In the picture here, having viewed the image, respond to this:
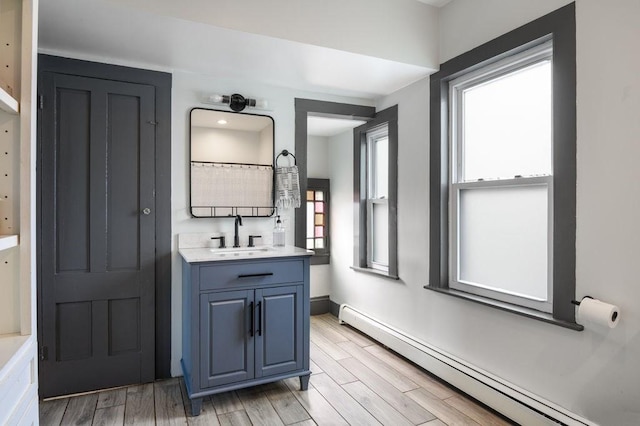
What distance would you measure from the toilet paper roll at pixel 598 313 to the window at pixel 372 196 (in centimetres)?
173

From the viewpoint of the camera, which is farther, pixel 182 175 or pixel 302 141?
pixel 302 141

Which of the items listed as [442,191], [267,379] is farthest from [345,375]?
[442,191]

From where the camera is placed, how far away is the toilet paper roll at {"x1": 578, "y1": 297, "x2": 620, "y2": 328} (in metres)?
1.55

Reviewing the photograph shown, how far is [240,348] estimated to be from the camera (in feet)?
7.40

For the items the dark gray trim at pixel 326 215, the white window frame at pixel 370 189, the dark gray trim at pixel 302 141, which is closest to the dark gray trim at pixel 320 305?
the dark gray trim at pixel 326 215

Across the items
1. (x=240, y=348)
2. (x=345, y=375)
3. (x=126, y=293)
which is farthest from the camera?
(x=345, y=375)

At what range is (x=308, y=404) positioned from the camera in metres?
2.26

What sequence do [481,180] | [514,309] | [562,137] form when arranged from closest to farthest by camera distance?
[562,137] < [514,309] < [481,180]

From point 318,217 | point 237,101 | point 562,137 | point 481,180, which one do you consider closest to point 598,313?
point 562,137

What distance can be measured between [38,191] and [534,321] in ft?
9.97

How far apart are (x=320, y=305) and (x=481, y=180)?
2.44 m

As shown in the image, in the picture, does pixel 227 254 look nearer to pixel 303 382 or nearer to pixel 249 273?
pixel 249 273

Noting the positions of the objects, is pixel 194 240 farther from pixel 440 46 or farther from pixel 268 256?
pixel 440 46

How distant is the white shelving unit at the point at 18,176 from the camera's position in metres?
1.12
